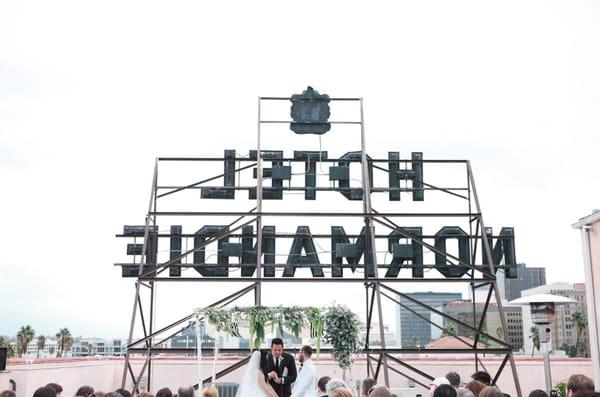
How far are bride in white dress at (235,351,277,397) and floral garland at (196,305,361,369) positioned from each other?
1.96 meters

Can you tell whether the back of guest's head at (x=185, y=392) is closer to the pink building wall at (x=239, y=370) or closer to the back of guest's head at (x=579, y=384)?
the back of guest's head at (x=579, y=384)

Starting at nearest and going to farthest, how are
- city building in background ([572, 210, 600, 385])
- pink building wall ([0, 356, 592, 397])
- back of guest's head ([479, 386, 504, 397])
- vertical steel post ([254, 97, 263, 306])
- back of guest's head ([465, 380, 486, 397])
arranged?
back of guest's head ([479, 386, 504, 397])
back of guest's head ([465, 380, 486, 397])
city building in background ([572, 210, 600, 385])
vertical steel post ([254, 97, 263, 306])
pink building wall ([0, 356, 592, 397])

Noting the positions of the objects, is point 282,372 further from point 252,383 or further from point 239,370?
point 239,370

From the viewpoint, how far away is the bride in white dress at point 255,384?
9828 millimetres

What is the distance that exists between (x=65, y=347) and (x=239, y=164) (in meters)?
59.9

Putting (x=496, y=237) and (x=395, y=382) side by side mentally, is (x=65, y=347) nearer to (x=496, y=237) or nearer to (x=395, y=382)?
(x=395, y=382)

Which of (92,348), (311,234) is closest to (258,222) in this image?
(311,234)

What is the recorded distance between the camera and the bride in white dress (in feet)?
32.2

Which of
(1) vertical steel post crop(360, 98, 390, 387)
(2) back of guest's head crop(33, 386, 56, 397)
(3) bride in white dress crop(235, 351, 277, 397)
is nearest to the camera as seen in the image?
(2) back of guest's head crop(33, 386, 56, 397)

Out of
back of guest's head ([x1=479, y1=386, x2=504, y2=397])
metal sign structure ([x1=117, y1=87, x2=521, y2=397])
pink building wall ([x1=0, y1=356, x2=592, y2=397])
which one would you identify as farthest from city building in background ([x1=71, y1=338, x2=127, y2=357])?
back of guest's head ([x1=479, y1=386, x2=504, y2=397])

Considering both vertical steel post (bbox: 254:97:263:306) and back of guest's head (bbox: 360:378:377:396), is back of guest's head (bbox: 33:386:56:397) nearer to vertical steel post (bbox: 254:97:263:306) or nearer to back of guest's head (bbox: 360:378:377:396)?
back of guest's head (bbox: 360:378:377:396)

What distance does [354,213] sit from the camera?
14.3m

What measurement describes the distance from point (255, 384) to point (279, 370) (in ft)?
1.49

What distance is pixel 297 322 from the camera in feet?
39.5
